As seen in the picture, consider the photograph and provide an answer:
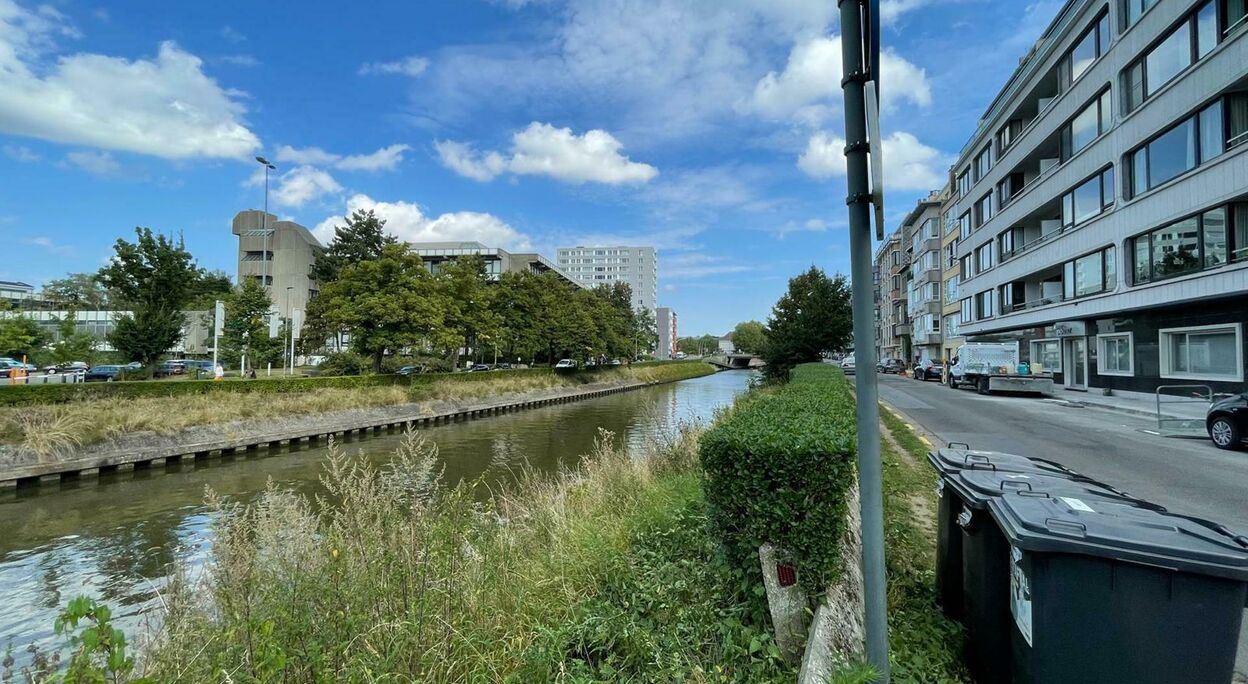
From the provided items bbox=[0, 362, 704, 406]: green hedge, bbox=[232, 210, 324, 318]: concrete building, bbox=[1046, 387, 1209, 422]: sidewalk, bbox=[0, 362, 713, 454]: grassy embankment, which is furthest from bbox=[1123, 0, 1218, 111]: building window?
bbox=[232, 210, 324, 318]: concrete building

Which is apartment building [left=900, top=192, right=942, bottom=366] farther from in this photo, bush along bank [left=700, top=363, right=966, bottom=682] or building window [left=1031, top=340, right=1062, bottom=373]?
bush along bank [left=700, top=363, right=966, bottom=682]

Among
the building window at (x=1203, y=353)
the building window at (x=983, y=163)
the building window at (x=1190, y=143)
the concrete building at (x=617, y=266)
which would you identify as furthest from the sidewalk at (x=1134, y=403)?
the concrete building at (x=617, y=266)

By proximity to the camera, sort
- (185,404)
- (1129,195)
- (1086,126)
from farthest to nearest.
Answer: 1. (1086,126)
2. (1129,195)
3. (185,404)

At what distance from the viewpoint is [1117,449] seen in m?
10.6

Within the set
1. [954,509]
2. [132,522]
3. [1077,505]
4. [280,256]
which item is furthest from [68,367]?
[1077,505]

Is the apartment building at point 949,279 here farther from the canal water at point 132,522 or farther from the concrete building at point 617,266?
the concrete building at point 617,266

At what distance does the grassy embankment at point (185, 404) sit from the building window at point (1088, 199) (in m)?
30.6

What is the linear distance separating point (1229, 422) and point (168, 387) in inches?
1102

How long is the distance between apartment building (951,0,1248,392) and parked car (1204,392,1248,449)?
8.37 meters

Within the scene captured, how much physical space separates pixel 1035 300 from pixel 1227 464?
24.9 metres

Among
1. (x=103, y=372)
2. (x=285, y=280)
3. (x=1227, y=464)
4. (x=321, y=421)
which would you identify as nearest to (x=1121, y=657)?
(x=1227, y=464)

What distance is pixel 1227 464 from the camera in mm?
9086

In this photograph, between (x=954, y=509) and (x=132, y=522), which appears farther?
(x=132, y=522)

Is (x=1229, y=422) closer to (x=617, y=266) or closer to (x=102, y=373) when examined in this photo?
(x=102, y=373)
